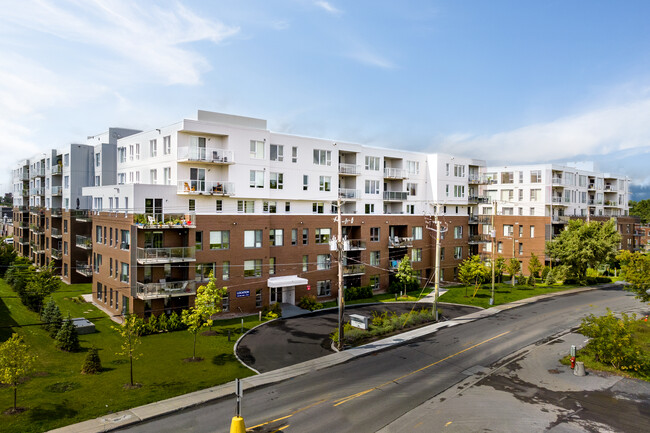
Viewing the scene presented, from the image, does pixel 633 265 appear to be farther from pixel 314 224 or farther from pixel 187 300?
pixel 187 300

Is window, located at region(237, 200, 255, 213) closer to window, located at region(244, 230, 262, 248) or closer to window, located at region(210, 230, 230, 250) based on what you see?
window, located at region(244, 230, 262, 248)

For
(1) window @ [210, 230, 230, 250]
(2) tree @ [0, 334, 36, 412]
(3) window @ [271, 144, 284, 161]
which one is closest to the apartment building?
(3) window @ [271, 144, 284, 161]

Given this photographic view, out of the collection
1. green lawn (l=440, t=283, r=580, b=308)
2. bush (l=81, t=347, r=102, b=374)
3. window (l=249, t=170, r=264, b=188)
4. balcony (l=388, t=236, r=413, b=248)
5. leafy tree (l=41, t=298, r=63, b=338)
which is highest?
window (l=249, t=170, r=264, b=188)

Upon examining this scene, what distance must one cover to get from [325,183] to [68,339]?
2795 centimetres

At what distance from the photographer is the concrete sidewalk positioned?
19.0 metres

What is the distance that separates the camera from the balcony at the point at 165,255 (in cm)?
3403

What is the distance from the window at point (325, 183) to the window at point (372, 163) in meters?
6.55

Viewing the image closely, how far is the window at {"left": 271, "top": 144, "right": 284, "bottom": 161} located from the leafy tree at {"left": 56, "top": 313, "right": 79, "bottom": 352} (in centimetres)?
2271

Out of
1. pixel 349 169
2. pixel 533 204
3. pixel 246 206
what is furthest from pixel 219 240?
pixel 533 204

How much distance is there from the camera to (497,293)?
5316cm

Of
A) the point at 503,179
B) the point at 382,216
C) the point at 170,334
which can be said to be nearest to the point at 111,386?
the point at 170,334

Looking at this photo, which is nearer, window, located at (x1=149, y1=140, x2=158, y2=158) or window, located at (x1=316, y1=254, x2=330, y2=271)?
window, located at (x1=149, y1=140, x2=158, y2=158)

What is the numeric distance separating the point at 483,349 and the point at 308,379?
1356 cm

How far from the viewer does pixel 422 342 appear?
3228 centimetres
